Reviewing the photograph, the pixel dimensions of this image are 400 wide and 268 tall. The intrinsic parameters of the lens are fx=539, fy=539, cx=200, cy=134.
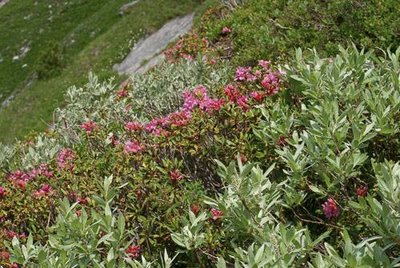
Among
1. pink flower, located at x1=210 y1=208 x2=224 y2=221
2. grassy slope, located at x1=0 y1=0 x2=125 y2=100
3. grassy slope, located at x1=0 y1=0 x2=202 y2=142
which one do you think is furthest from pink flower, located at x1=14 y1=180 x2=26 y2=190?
grassy slope, located at x1=0 y1=0 x2=125 y2=100

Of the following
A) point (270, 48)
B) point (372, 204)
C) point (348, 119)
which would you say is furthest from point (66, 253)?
point (270, 48)

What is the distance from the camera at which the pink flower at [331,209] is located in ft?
15.6

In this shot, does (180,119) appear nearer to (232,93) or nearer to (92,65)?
(232,93)

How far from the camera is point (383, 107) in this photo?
505 cm

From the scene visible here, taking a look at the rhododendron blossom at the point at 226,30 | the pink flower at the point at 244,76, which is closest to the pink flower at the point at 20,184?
the pink flower at the point at 244,76

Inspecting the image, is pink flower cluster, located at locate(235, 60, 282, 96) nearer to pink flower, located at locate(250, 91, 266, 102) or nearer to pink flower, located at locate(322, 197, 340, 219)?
pink flower, located at locate(250, 91, 266, 102)

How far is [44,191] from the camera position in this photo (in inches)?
261

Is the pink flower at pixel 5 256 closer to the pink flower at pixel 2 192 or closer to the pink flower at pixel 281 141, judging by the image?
the pink flower at pixel 2 192

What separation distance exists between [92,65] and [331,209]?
71.4ft

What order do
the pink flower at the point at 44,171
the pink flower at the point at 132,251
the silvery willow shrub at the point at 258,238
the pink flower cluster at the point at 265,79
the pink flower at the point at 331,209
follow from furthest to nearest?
the pink flower at the point at 44,171 → the pink flower cluster at the point at 265,79 → the pink flower at the point at 132,251 → the pink flower at the point at 331,209 → the silvery willow shrub at the point at 258,238

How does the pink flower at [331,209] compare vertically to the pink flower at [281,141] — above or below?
below

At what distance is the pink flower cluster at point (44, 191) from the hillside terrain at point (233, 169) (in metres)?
0.02

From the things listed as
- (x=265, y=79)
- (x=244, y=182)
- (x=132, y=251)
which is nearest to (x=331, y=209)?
(x=244, y=182)

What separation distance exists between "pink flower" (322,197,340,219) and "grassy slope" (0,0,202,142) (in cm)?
1840
